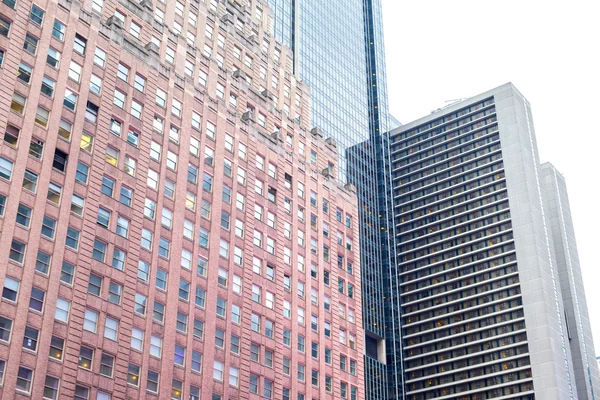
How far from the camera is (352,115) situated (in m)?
186

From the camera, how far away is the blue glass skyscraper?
167 meters

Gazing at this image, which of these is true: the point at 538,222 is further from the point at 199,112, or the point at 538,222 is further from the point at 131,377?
the point at 131,377

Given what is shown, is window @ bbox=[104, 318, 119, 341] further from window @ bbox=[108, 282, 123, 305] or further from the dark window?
the dark window

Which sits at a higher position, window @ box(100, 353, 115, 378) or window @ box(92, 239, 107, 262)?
window @ box(92, 239, 107, 262)

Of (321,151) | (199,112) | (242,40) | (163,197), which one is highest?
(242,40)

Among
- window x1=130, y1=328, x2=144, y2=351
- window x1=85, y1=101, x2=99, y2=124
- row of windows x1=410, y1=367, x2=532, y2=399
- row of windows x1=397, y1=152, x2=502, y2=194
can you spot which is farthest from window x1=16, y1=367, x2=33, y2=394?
row of windows x1=397, y1=152, x2=502, y2=194

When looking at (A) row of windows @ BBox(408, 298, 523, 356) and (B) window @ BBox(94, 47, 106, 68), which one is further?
(A) row of windows @ BBox(408, 298, 523, 356)

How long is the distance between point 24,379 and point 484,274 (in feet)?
425

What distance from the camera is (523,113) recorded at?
7362 inches

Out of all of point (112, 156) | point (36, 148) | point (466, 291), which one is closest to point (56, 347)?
point (36, 148)

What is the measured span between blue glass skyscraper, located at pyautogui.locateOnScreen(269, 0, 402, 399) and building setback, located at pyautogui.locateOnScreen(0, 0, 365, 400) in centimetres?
6207

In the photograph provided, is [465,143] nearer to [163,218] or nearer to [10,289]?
[163,218]

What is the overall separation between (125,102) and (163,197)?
396 inches

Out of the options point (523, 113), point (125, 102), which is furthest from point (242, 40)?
point (523, 113)
